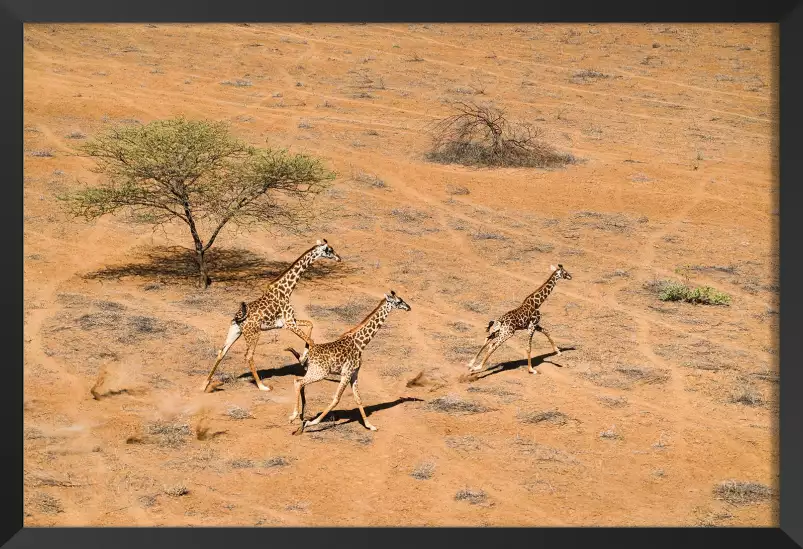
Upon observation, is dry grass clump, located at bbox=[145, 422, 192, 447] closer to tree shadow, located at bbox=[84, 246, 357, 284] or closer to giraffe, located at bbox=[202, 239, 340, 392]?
giraffe, located at bbox=[202, 239, 340, 392]

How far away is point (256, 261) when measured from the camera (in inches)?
922

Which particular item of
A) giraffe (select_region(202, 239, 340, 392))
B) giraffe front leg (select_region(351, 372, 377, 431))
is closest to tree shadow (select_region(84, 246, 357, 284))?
giraffe (select_region(202, 239, 340, 392))

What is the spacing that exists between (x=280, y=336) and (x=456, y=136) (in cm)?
1627

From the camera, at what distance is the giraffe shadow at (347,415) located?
1492 centimetres

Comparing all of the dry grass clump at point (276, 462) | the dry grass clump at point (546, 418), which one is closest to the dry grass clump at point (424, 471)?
the dry grass clump at point (276, 462)

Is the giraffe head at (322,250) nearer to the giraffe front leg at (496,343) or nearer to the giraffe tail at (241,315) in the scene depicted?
the giraffe tail at (241,315)

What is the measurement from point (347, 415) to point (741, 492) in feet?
18.0

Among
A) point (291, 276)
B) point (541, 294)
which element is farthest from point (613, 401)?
point (291, 276)

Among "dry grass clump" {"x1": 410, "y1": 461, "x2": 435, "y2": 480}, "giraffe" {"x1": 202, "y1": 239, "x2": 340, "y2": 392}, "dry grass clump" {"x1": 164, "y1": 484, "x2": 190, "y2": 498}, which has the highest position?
"giraffe" {"x1": 202, "y1": 239, "x2": 340, "y2": 392}

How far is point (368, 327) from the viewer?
14547 millimetres

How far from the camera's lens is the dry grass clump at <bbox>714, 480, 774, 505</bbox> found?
44.9 ft

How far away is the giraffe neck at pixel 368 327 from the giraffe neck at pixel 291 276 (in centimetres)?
213

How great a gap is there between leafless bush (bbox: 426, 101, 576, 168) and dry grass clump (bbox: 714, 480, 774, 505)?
60.7 ft

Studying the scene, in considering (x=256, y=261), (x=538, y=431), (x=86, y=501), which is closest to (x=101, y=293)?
(x=256, y=261)
